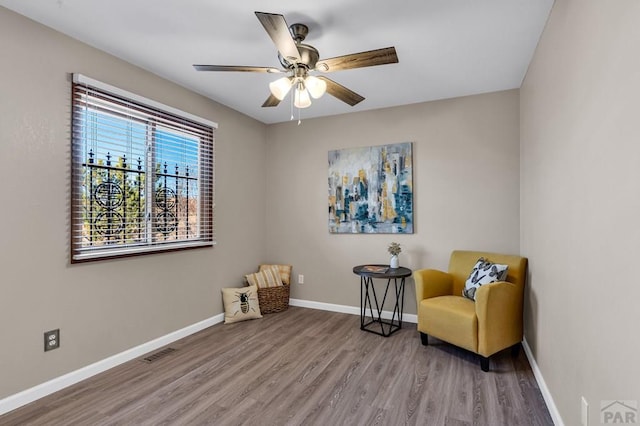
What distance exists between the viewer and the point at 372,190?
389cm

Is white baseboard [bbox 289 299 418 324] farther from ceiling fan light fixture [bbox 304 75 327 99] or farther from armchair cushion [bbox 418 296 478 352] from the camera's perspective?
ceiling fan light fixture [bbox 304 75 327 99]

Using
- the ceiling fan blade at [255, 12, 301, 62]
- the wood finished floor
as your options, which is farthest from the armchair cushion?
the ceiling fan blade at [255, 12, 301, 62]

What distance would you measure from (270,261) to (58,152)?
2.73m

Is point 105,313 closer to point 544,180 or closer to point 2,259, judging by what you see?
point 2,259

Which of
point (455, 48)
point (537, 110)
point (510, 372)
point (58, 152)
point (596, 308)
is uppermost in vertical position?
point (455, 48)

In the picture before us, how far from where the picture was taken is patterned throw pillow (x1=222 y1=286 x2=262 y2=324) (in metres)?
3.67

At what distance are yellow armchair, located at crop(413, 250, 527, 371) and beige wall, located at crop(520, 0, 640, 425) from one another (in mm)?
266

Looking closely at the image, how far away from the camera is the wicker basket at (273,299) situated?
3947 mm

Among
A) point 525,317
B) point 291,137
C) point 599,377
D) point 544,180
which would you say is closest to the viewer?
point 599,377

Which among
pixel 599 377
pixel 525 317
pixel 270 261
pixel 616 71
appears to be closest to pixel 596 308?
pixel 599 377

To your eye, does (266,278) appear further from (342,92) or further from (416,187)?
(342,92)

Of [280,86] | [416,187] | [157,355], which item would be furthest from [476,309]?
[157,355]

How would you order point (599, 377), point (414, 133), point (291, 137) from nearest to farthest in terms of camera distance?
1. point (599, 377)
2. point (414, 133)
3. point (291, 137)

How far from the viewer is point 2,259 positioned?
6.60 feet
